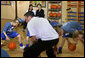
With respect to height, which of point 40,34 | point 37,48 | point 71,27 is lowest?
point 37,48

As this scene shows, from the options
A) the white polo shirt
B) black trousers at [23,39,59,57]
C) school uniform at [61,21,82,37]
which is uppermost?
the white polo shirt

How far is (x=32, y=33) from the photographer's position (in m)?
3.68

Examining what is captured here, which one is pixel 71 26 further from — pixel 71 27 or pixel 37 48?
pixel 37 48

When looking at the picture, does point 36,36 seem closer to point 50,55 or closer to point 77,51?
point 50,55

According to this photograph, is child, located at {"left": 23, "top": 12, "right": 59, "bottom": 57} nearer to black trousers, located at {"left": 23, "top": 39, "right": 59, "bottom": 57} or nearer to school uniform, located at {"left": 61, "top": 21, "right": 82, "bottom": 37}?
black trousers, located at {"left": 23, "top": 39, "right": 59, "bottom": 57}

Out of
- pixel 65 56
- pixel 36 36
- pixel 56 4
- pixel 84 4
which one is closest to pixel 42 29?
pixel 36 36

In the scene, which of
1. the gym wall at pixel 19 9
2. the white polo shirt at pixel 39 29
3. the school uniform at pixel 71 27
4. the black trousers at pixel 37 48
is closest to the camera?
the black trousers at pixel 37 48

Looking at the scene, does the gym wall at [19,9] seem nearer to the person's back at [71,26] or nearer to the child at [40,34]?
the person's back at [71,26]

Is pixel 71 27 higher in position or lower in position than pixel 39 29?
lower

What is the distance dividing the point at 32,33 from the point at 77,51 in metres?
2.68

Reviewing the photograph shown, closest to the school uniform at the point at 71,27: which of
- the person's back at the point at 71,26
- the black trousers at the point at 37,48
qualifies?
the person's back at the point at 71,26

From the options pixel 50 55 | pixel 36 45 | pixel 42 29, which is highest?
pixel 42 29

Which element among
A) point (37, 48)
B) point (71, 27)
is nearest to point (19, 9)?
point (71, 27)

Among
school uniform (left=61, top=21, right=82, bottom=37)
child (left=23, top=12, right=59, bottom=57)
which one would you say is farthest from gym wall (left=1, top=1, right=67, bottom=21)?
child (left=23, top=12, right=59, bottom=57)
